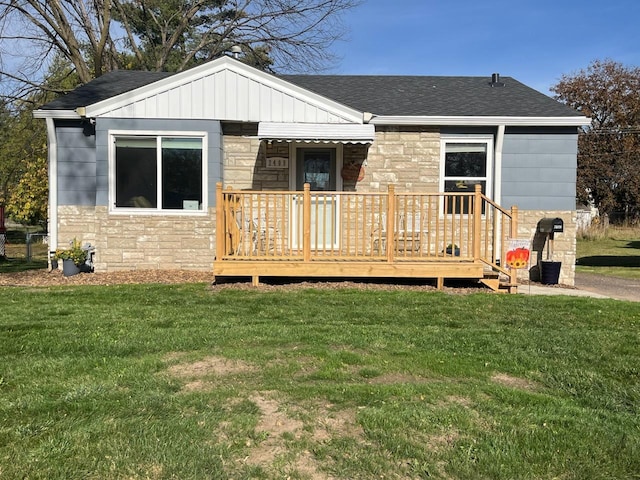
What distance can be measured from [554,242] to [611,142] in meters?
29.4

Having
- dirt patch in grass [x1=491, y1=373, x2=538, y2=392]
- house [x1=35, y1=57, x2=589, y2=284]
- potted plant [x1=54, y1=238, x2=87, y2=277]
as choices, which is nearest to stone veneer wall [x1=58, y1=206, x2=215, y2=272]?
house [x1=35, y1=57, x2=589, y2=284]

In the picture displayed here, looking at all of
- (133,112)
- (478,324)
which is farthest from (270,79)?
(478,324)

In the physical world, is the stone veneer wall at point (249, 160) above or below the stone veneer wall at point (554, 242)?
above

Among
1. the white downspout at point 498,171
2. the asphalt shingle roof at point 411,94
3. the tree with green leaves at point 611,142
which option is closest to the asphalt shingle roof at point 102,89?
the asphalt shingle roof at point 411,94

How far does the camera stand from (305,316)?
6.29 metres

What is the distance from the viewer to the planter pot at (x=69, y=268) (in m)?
9.45

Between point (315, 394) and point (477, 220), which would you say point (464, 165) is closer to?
point (477, 220)

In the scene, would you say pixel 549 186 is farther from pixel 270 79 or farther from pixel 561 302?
pixel 270 79

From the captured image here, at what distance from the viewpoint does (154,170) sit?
31.9ft

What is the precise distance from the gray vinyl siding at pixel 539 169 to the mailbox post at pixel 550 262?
0.51 meters

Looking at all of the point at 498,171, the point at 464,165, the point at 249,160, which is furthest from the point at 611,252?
the point at 249,160

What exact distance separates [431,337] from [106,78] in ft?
34.3

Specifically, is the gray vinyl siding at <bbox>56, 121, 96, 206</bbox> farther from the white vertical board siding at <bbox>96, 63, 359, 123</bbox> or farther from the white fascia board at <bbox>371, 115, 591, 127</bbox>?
the white fascia board at <bbox>371, 115, 591, 127</bbox>

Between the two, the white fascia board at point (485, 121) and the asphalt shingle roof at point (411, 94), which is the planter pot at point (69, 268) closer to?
the asphalt shingle roof at point (411, 94)
